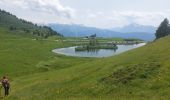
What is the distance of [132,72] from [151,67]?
284 cm

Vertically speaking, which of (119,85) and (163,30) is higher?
(163,30)

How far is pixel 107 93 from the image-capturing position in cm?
4234

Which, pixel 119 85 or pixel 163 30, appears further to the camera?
pixel 163 30

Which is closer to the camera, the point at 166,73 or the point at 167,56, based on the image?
the point at 166,73

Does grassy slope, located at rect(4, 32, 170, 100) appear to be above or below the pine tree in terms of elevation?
below

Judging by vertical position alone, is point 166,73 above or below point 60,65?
above

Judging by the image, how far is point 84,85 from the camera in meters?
48.4

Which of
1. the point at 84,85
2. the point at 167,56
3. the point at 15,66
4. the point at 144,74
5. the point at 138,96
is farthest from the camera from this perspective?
the point at 15,66

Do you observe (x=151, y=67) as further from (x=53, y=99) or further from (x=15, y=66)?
(x=15, y=66)

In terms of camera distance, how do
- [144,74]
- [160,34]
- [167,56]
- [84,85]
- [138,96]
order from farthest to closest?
[160,34]
[167,56]
[84,85]
[144,74]
[138,96]

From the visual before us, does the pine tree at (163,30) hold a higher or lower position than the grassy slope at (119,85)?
higher

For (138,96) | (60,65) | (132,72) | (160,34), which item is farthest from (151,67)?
(160,34)

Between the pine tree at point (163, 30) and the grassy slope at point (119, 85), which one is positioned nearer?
the grassy slope at point (119, 85)

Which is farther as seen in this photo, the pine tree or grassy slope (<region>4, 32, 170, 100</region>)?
the pine tree
